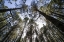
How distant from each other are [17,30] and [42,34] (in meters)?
4.48

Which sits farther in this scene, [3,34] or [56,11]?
[3,34]

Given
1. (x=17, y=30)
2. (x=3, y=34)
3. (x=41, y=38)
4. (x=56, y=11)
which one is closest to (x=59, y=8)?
(x=56, y=11)

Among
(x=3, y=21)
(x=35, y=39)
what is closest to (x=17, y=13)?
(x=3, y=21)

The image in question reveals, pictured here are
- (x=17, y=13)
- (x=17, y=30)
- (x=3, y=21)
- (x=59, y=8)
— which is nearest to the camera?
(x=59, y=8)

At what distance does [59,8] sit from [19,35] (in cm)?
803

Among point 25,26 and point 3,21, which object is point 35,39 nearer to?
point 25,26

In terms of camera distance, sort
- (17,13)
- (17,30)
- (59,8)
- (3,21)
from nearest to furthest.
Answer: (59,8), (3,21), (17,13), (17,30)

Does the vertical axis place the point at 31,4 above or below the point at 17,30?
above

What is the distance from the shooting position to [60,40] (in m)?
15.3

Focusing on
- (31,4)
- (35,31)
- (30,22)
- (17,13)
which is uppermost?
(31,4)

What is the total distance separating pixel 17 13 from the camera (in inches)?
575

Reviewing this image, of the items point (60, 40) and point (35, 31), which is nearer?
point (60, 40)

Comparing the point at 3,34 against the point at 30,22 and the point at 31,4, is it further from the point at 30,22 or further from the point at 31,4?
the point at 31,4

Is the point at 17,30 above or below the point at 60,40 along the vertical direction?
above
